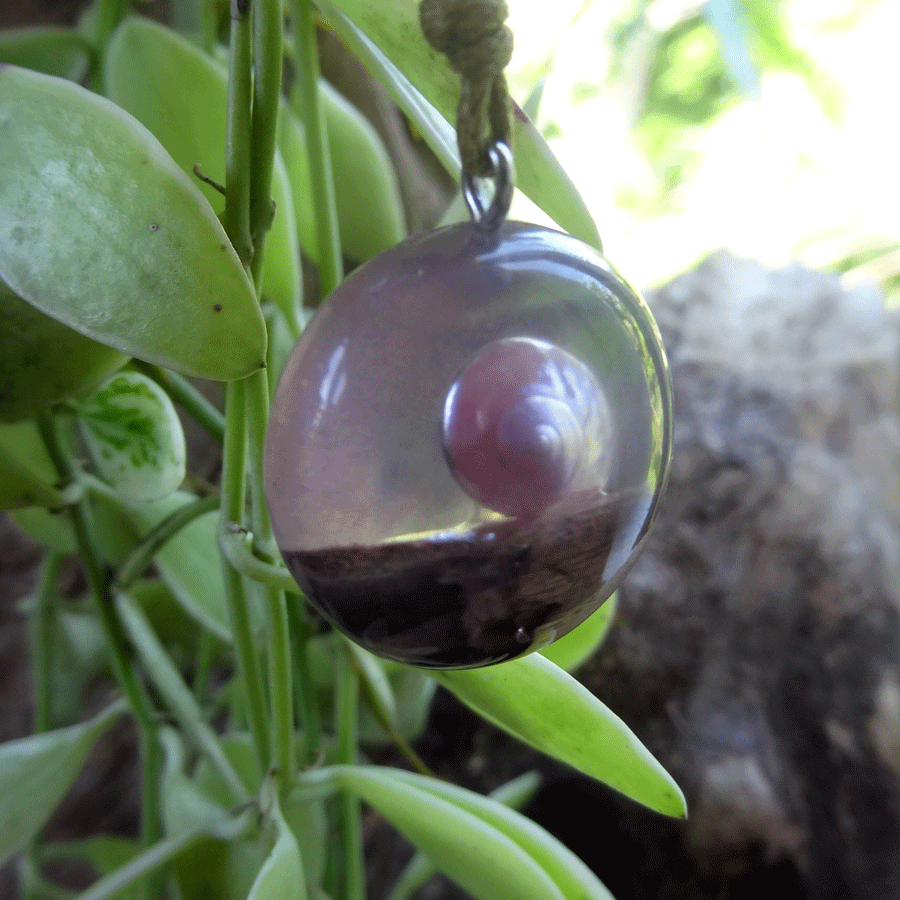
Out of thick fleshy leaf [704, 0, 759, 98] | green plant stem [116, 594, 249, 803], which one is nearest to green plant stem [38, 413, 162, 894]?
green plant stem [116, 594, 249, 803]

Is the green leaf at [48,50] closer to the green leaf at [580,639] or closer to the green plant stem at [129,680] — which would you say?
the green plant stem at [129,680]

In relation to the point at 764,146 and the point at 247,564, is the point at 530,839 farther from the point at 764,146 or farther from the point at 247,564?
the point at 764,146

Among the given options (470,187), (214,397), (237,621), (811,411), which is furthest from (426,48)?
(811,411)

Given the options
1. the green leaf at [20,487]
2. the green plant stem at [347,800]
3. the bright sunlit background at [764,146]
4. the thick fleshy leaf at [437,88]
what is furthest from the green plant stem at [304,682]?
the bright sunlit background at [764,146]

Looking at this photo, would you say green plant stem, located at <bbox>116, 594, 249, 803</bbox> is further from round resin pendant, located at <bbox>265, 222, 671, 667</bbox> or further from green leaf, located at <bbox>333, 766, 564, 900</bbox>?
round resin pendant, located at <bbox>265, 222, 671, 667</bbox>

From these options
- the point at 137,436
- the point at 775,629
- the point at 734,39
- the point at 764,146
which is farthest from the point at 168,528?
the point at 764,146
